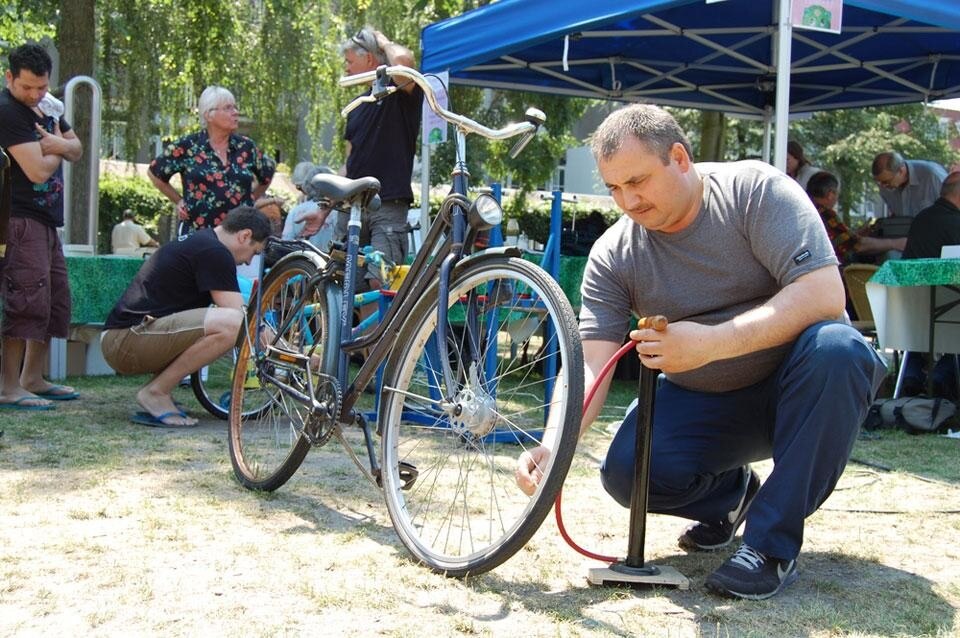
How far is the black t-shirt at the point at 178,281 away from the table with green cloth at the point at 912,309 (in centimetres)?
329

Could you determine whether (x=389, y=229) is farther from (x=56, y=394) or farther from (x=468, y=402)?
(x=468, y=402)

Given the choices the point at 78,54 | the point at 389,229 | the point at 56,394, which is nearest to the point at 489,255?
the point at 389,229

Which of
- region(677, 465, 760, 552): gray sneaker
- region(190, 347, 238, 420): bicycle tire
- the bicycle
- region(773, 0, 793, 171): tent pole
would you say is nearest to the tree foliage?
region(190, 347, 238, 420): bicycle tire

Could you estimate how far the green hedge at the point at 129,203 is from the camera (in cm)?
1920

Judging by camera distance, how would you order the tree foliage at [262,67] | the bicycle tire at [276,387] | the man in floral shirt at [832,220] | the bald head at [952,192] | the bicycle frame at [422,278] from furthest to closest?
the tree foliage at [262,67], the man in floral shirt at [832,220], the bald head at [952,192], the bicycle tire at [276,387], the bicycle frame at [422,278]

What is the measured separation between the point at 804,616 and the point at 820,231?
87 cm

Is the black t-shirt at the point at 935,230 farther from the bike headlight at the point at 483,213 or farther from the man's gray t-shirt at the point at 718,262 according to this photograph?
the bike headlight at the point at 483,213

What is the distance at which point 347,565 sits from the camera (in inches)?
111

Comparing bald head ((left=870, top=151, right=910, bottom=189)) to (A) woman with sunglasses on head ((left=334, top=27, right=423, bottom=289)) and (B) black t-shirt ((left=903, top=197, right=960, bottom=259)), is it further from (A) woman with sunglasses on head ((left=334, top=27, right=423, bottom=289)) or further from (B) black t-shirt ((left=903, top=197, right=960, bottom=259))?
(A) woman with sunglasses on head ((left=334, top=27, right=423, bottom=289))

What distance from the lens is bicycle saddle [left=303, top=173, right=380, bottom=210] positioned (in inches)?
132

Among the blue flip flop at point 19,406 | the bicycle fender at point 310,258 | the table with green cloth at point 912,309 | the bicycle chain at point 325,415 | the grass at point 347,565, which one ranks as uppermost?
the bicycle fender at point 310,258

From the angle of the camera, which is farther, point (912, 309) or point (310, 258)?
point (912, 309)

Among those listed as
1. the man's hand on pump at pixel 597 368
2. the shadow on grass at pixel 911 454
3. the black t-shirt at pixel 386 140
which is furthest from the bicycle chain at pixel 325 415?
the black t-shirt at pixel 386 140

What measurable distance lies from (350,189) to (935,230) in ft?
15.2
